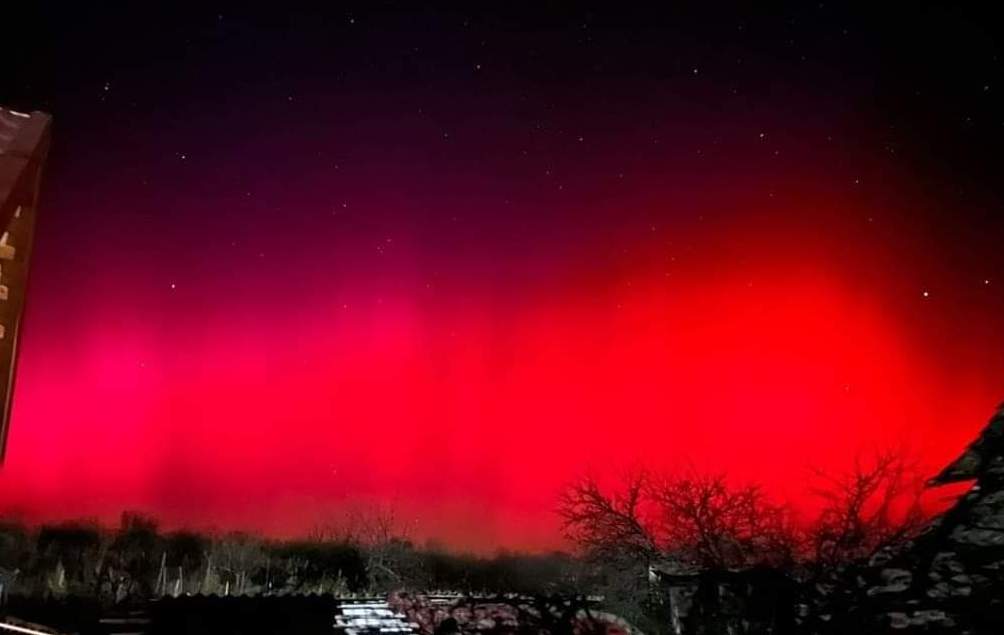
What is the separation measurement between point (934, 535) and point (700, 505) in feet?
26.1

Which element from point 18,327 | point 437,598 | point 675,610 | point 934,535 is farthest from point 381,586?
point 18,327

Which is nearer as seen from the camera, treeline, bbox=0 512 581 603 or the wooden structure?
the wooden structure

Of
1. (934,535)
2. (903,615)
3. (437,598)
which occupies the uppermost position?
(934,535)

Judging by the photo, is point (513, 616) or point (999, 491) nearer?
point (999, 491)

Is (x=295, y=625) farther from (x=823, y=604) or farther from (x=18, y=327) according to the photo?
(x=18, y=327)

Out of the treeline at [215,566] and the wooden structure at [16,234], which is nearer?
the wooden structure at [16,234]

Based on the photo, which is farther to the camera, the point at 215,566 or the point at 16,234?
the point at 215,566

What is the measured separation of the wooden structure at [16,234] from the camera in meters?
6.44

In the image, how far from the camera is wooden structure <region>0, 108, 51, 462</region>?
21.1 feet

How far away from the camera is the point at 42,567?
57438 mm

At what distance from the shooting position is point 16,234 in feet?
23.1

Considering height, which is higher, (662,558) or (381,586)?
(662,558)

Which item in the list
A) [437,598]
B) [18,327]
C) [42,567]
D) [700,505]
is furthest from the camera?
[42,567]

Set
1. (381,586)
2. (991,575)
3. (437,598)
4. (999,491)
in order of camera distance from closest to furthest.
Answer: (991,575)
(999,491)
(437,598)
(381,586)
